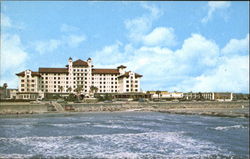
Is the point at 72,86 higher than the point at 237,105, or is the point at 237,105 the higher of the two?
the point at 72,86

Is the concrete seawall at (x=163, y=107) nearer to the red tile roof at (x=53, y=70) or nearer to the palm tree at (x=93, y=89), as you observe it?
the palm tree at (x=93, y=89)

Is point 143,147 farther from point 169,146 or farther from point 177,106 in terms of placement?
point 177,106

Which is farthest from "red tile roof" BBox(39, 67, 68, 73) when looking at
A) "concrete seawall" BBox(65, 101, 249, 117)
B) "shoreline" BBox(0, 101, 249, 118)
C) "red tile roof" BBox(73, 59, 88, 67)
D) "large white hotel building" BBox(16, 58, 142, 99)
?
"shoreline" BBox(0, 101, 249, 118)

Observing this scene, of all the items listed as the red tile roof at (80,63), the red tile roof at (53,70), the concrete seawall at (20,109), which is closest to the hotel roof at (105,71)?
the red tile roof at (80,63)

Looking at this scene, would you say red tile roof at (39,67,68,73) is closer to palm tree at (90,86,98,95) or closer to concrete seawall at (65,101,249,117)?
palm tree at (90,86,98,95)

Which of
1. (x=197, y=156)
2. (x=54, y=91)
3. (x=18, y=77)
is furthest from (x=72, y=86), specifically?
(x=197, y=156)

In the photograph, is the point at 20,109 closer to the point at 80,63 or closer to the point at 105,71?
the point at 80,63

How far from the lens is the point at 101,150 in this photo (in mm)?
23266

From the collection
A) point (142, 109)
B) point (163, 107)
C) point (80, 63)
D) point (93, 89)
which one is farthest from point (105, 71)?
point (142, 109)

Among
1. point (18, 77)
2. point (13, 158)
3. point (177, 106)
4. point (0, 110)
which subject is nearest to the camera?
point (13, 158)

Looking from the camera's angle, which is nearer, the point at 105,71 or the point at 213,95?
the point at 105,71

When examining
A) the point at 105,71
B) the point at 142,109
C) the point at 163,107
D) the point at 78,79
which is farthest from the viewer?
the point at 105,71

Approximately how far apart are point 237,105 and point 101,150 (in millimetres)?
90299

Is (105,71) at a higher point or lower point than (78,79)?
higher
